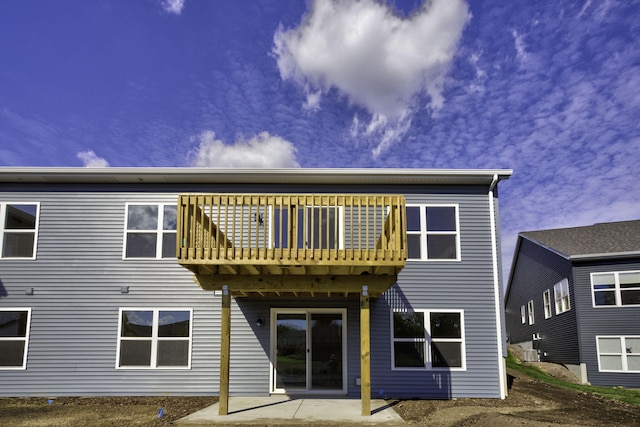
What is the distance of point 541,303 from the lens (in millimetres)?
21359

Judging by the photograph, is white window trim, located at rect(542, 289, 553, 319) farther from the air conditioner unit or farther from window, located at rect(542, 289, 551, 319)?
the air conditioner unit

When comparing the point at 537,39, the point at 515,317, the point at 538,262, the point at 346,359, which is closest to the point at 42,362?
the point at 346,359

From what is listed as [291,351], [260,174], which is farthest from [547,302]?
[260,174]

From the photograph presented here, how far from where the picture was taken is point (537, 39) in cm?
1374

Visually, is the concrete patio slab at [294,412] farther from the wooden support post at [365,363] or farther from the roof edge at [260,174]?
the roof edge at [260,174]

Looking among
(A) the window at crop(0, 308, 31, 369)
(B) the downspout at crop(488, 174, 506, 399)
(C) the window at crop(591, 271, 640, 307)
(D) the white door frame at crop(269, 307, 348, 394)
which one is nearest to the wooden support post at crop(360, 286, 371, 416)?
(D) the white door frame at crop(269, 307, 348, 394)

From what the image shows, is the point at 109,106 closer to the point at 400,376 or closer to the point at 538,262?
the point at 400,376

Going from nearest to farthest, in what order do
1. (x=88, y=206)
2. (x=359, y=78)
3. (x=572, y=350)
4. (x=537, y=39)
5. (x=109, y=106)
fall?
1. (x=88, y=206)
2. (x=537, y=39)
3. (x=359, y=78)
4. (x=572, y=350)
5. (x=109, y=106)

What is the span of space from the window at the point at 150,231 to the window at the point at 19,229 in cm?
231

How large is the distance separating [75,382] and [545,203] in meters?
19.4

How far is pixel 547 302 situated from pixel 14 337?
773 inches

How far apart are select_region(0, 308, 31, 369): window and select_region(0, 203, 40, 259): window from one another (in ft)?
4.54

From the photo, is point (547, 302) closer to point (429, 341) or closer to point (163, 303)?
point (429, 341)

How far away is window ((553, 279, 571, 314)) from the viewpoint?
699 inches
